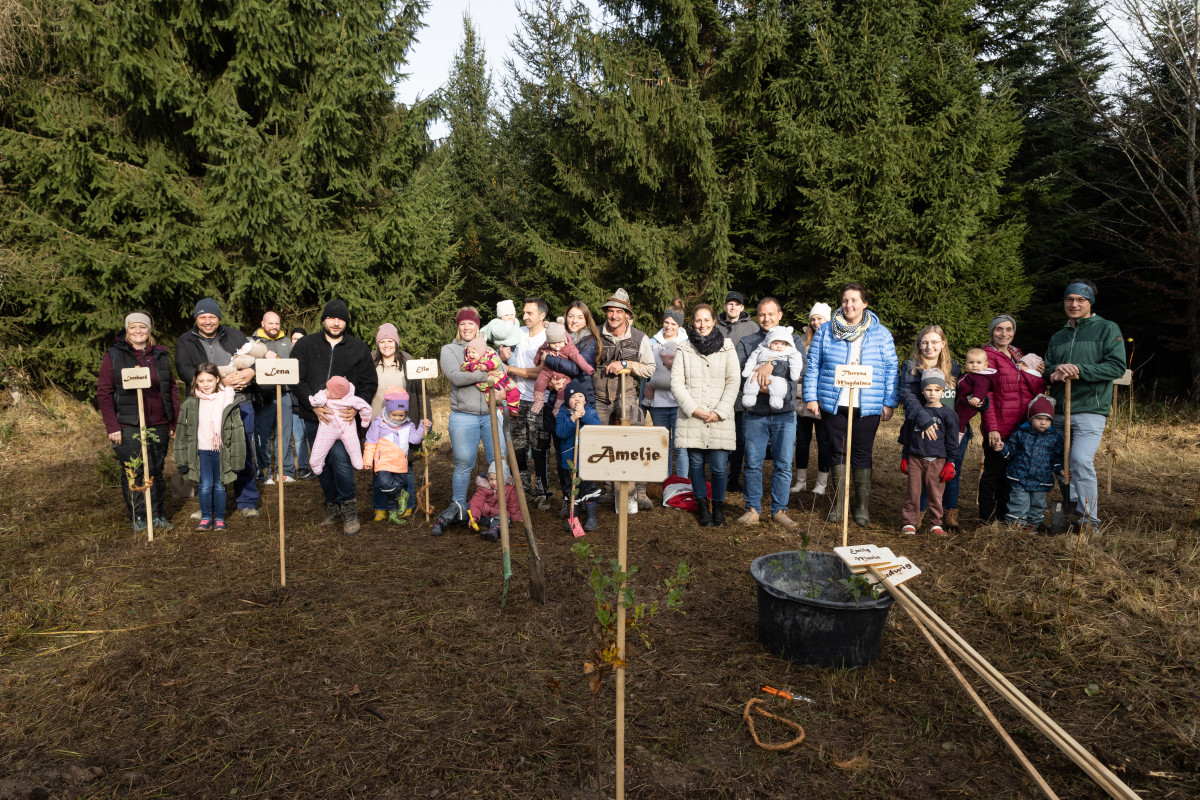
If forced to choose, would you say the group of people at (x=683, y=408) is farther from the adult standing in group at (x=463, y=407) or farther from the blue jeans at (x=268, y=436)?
the blue jeans at (x=268, y=436)

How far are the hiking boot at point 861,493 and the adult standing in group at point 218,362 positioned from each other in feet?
18.5

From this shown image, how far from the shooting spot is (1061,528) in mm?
5660

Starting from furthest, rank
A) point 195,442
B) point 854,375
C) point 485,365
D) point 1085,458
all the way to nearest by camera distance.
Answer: point 195,442, point 1085,458, point 485,365, point 854,375

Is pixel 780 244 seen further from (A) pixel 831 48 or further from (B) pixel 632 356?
(B) pixel 632 356

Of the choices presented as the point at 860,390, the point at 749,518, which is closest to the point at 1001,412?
the point at 860,390

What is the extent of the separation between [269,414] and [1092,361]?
8.01 m

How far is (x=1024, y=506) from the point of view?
5.80m

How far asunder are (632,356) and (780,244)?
945 centimetres

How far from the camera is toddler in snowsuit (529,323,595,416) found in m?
6.16

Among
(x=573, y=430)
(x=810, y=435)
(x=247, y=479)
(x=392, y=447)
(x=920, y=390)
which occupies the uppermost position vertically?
(x=920, y=390)

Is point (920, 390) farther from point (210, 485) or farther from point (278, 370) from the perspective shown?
point (210, 485)

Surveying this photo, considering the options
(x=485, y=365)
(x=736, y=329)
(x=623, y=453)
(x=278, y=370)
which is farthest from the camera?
(x=736, y=329)

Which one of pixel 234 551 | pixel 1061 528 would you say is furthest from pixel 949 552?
pixel 234 551

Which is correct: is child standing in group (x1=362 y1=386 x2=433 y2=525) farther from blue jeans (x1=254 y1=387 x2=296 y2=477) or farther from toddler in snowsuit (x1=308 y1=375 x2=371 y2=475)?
blue jeans (x1=254 y1=387 x2=296 y2=477)
